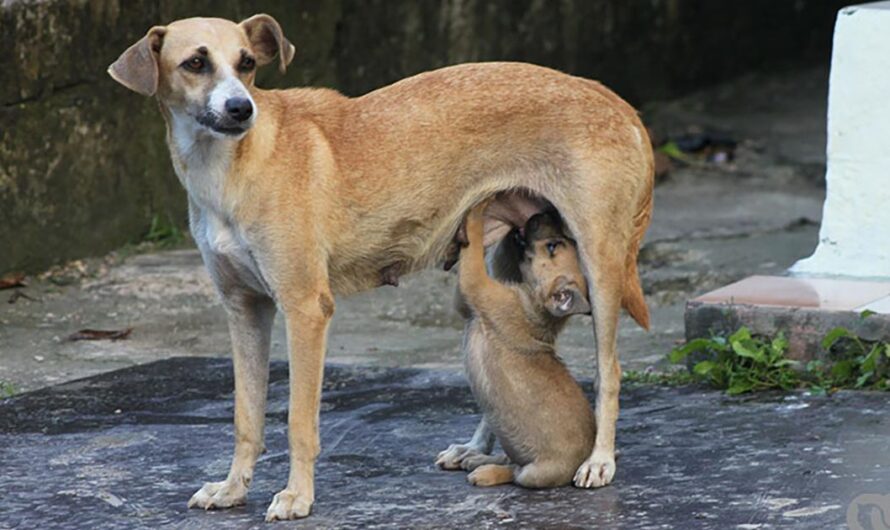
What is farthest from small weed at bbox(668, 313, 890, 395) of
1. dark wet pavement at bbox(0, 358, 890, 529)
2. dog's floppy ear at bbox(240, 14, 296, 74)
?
dog's floppy ear at bbox(240, 14, 296, 74)

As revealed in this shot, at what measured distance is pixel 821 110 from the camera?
40.5ft

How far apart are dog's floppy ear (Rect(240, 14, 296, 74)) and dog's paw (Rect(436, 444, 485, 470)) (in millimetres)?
1360

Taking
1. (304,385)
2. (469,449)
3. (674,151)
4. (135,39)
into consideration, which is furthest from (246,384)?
(674,151)

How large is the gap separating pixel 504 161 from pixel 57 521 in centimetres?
178

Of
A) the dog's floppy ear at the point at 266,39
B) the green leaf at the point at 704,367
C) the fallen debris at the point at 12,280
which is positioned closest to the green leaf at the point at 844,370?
the green leaf at the point at 704,367

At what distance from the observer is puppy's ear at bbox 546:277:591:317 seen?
5.37m

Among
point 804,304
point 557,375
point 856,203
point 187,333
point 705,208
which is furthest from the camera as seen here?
point 705,208

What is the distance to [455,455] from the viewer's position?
5473 mm

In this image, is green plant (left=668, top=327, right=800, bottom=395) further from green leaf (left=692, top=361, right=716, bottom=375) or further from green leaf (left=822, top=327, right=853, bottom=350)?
green leaf (left=822, top=327, right=853, bottom=350)

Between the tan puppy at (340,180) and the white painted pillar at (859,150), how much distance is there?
1682 mm

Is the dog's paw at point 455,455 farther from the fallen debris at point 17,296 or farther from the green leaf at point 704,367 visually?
the fallen debris at point 17,296

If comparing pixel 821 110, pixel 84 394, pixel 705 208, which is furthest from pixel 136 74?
pixel 821 110

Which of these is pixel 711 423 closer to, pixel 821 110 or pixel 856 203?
pixel 856 203

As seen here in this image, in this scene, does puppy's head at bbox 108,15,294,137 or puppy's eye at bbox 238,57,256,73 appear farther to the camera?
puppy's eye at bbox 238,57,256,73
